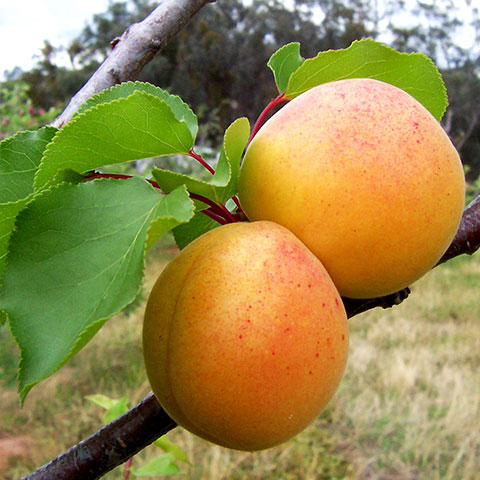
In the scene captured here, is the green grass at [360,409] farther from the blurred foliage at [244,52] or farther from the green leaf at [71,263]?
the blurred foliage at [244,52]

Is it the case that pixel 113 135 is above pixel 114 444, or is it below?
above

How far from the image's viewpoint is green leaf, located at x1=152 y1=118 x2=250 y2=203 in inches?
12.9

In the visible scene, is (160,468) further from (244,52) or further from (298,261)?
(244,52)

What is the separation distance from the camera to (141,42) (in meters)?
0.63

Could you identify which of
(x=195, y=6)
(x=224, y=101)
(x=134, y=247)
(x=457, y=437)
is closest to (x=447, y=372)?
(x=457, y=437)

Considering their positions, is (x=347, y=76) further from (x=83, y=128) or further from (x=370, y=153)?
(x=83, y=128)

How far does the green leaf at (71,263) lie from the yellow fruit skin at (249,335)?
55 millimetres

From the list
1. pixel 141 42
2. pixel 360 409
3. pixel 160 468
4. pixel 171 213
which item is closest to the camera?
pixel 171 213

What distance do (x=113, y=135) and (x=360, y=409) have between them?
105 inches

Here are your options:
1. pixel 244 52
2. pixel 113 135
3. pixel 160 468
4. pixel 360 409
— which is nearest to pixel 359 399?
pixel 360 409

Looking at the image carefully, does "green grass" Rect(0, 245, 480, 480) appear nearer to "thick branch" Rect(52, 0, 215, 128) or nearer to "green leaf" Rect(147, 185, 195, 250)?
"thick branch" Rect(52, 0, 215, 128)

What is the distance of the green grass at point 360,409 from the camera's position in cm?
237

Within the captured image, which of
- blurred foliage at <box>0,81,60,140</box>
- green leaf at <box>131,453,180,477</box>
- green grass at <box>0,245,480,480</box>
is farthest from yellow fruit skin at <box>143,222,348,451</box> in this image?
blurred foliage at <box>0,81,60,140</box>

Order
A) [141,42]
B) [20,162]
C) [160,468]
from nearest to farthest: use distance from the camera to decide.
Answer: [20,162] → [141,42] → [160,468]
